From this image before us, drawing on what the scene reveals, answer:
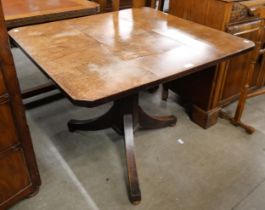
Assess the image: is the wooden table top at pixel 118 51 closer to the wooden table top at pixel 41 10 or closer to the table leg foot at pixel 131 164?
the wooden table top at pixel 41 10

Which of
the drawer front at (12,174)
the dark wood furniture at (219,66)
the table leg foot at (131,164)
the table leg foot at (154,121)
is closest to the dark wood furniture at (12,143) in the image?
the drawer front at (12,174)

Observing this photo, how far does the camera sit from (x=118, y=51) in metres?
1.33

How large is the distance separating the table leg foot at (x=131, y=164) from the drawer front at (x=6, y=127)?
654 millimetres

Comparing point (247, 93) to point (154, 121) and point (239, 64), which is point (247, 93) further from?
point (154, 121)

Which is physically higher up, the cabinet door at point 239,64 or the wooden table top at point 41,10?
the wooden table top at point 41,10

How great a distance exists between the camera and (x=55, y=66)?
1.16 meters

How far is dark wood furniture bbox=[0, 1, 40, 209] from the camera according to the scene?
3.79ft

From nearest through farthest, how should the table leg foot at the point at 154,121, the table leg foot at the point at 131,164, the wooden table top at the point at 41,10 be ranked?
the table leg foot at the point at 131,164, the wooden table top at the point at 41,10, the table leg foot at the point at 154,121

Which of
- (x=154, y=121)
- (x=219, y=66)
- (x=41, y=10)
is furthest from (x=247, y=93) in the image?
(x=41, y=10)

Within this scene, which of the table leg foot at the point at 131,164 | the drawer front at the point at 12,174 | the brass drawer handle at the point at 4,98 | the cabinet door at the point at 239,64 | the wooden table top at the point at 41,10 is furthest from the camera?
the cabinet door at the point at 239,64

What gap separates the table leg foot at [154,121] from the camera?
1.97 meters

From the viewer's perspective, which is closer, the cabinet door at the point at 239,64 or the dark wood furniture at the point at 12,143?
the dark wood furniture at the point at 12,143

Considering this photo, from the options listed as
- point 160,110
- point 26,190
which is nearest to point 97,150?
point 26,190

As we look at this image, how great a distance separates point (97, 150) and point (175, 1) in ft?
4.06
